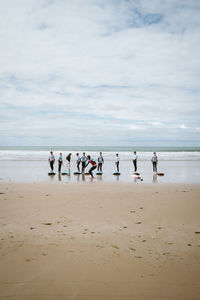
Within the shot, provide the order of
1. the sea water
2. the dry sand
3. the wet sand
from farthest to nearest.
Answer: the sea water → the wet sand → the dry sand

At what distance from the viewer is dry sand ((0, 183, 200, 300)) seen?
3.64m

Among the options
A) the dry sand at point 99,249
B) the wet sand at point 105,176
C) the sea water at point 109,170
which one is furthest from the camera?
the sea water at point 109,170

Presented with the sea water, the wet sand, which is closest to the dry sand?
the wet sand

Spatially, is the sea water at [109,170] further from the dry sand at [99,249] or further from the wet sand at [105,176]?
the dry sand at [99,249]

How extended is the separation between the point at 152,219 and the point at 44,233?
134 inches

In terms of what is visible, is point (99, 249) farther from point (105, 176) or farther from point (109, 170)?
point (109, 170)

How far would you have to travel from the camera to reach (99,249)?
4.97 m

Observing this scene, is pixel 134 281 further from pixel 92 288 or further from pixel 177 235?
pixel 177 235

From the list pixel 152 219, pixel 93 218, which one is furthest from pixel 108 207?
pixel 152 219

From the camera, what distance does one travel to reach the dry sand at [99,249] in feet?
12.0

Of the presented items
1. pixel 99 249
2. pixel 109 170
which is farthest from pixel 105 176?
pixel 99 249

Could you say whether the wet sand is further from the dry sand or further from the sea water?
the dry sand

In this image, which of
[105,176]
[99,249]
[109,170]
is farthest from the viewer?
[109,170]

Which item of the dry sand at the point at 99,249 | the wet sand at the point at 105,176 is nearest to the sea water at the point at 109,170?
the wet sand at the point at 105,176
